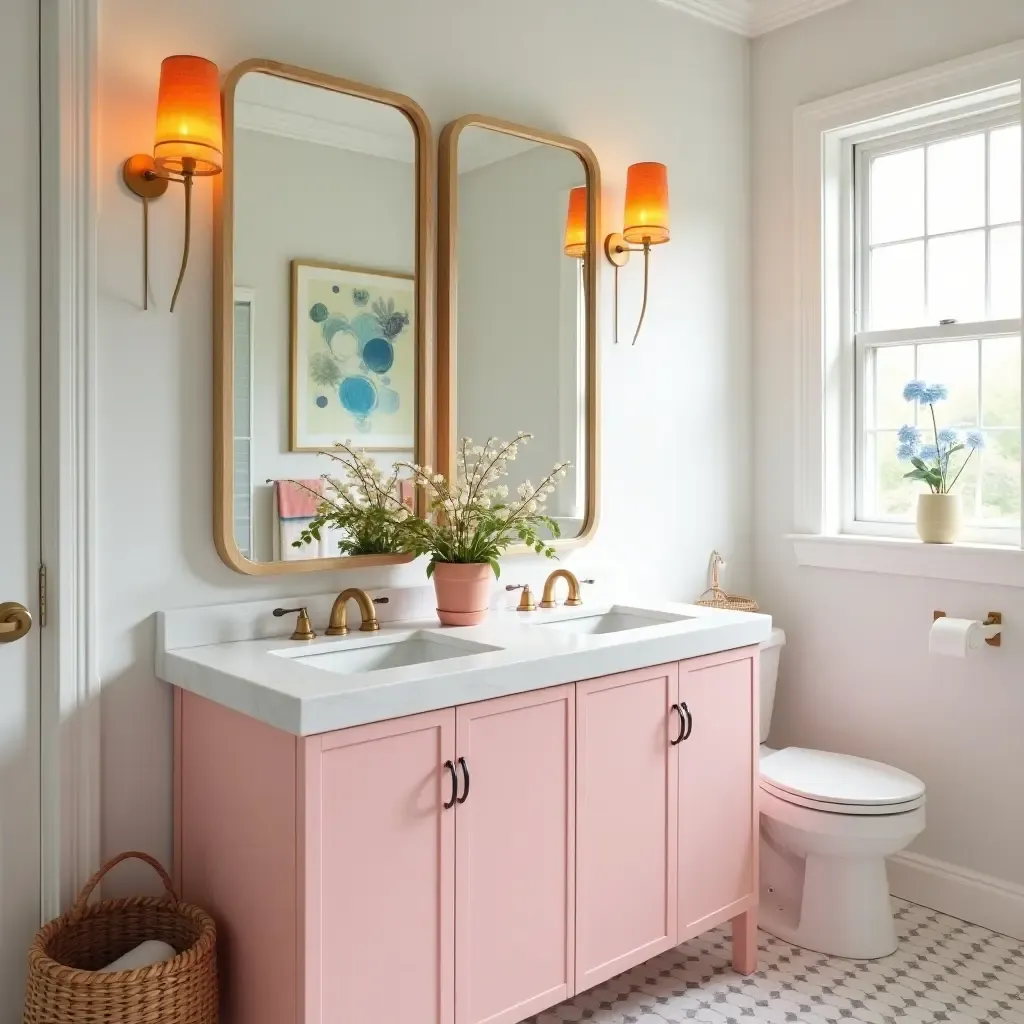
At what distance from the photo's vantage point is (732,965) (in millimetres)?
2557

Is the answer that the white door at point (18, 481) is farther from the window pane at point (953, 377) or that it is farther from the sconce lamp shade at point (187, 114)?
the window pane at point (953, 377)

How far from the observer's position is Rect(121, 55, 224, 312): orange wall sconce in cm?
194

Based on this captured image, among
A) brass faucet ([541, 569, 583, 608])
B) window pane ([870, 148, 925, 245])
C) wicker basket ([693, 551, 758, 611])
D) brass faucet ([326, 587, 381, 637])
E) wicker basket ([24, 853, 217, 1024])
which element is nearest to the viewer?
wicker basket ([24, 853, 217, 1024])

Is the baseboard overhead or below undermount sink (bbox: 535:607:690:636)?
below

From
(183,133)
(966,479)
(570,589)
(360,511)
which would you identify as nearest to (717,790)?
(570,589)

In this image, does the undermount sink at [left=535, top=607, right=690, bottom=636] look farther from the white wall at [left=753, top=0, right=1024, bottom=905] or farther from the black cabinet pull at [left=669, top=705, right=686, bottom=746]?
the white wall at [left=753, top=0, right=1024, bottom=905]

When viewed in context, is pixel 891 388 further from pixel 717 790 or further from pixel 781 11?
pixel 717 790

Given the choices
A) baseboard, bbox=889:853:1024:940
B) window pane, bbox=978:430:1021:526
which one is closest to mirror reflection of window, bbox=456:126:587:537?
window pane, bbox=978:430:1021:526

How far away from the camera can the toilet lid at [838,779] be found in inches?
99.7

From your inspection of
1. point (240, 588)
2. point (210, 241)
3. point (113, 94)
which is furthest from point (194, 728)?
point (113, 94)

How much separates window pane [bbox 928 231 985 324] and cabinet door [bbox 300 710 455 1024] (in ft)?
6.51

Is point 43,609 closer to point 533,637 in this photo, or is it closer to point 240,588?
point 240,588

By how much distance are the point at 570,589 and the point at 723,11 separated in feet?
6.15

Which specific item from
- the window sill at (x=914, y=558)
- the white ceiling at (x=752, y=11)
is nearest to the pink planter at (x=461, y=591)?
the window sill at (x=914, y=558)
